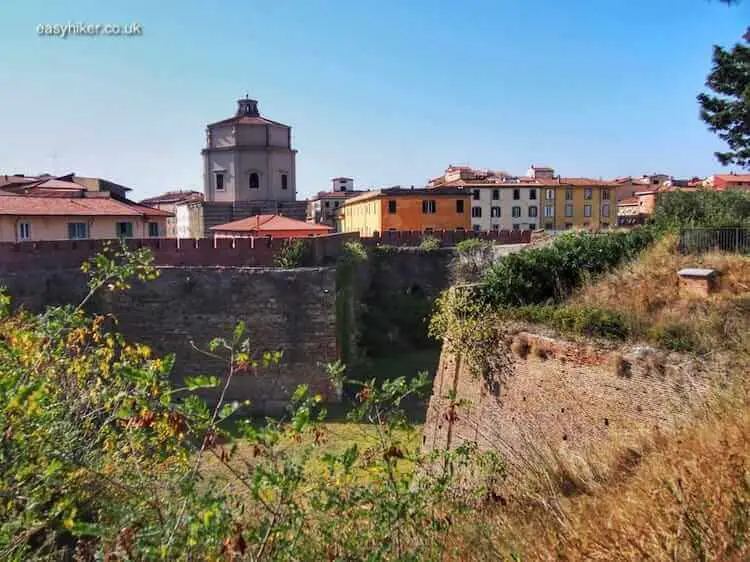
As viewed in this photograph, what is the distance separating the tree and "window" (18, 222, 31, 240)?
59.5 ft

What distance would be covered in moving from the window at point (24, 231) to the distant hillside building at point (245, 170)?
1194cm

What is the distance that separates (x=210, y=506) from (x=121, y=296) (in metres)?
13.2

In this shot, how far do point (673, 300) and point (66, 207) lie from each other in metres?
18.7

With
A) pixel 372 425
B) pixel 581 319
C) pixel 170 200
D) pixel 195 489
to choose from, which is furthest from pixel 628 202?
pixel 195 489

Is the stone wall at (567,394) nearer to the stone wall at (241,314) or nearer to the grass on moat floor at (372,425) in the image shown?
the grass on moat floor at (372,425)

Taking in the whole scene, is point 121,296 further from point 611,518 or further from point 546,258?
point 611,518

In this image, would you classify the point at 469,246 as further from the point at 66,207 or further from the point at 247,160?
the point at 247,160

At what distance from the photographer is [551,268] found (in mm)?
10172

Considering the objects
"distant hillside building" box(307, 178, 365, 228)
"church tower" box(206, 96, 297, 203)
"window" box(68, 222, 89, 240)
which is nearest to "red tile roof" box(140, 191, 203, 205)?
"distant hillside building" box(307, 178, 365, 228)

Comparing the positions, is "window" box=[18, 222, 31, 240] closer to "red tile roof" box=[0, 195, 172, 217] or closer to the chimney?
"red tile roof" box=[0, 195, 172, 217]

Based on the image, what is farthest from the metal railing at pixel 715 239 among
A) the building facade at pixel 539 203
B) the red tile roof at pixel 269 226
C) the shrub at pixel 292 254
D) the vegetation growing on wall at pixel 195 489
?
the building facade at pixel 539 203

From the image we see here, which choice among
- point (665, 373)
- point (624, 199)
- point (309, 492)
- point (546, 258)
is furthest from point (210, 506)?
point (624, 199)

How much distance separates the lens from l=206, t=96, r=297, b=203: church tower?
31250 mm

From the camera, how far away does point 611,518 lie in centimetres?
346
